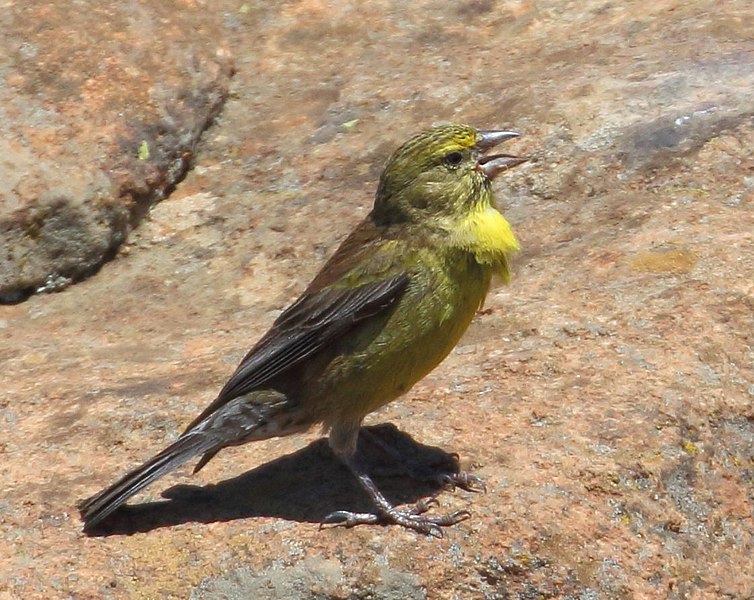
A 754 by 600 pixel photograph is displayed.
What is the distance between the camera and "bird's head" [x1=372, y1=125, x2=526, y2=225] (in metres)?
5.28

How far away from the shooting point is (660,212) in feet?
20.9

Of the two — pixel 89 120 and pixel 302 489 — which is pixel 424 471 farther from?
pixel 89 120

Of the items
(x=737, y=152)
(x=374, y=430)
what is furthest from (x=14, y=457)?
(x=737, y=152)

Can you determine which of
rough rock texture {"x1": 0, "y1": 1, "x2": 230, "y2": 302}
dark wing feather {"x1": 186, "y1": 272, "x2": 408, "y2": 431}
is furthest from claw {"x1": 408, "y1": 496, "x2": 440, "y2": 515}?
rough rock texture {"x1": 0, "y1": 1, "x2": 230, "y2": 302}

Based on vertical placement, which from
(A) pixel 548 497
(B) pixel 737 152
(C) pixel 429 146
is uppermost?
(C) pixel 429 146

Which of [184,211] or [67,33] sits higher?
[67,33]

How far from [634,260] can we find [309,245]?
1800mm

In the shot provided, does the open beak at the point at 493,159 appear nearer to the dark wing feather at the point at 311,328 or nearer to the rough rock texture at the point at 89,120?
the dark wing feather at the point at 311,328

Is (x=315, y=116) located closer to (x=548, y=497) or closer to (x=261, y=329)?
(x=261, y=329)

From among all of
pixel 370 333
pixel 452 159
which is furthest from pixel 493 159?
pixel 370 333

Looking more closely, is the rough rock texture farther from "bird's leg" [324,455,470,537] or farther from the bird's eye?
"bird's leg" [324,455,470,537]

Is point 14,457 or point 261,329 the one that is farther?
A: point 261,329

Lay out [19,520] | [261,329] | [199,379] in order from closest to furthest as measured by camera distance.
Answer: [19,520] < [199,379] < [261,329]

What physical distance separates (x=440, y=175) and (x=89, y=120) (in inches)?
114
